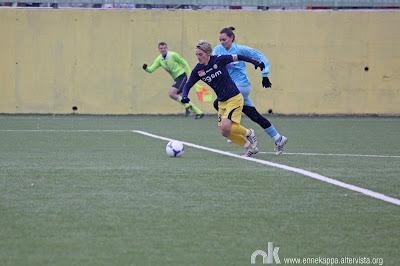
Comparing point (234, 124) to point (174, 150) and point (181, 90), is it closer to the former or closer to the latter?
point (174, 150)

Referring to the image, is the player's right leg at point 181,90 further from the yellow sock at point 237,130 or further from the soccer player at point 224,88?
the yellow sock at point 237,130

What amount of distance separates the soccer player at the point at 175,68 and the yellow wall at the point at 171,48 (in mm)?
1288

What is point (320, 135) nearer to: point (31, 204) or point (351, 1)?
point (351, 1)

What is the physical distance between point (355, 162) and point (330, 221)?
524 centimetres

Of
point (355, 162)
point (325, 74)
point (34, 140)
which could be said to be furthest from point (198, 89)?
point (355, 162)

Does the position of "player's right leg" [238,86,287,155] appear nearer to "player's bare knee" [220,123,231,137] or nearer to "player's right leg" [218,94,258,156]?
"player's right leg" [218,94,258,156]

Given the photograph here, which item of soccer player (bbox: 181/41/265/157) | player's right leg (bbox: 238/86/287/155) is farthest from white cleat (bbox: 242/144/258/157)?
player's right leg (bbox: 238/86/287/155)

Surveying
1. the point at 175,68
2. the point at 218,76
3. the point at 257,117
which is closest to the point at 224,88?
the point at 218,76

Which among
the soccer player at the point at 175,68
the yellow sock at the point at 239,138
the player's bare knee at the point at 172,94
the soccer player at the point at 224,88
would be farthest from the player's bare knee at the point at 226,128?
the player's bare knee at the point at 172,94

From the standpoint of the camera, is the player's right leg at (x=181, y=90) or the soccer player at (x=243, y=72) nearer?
the soccer player at (x=243, y=72)

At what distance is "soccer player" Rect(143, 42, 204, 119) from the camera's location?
2461cm

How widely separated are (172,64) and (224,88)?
425 inches

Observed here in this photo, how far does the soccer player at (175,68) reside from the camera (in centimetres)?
2461

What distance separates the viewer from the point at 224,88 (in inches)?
559
